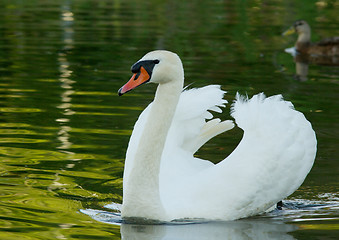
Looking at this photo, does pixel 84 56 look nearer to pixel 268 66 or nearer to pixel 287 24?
pixel 268 66

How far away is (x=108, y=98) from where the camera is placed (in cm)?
1105

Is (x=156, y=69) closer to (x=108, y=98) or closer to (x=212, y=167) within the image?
(x=212, y=167)

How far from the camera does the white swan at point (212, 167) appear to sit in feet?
19.7

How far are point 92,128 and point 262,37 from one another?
1105cm

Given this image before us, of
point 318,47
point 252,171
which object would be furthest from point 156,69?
point 318,47

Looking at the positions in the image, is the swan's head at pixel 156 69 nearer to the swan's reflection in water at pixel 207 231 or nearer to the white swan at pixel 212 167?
the white swan at pixel 212 167

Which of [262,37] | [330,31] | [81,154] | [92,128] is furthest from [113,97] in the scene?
[330,31]

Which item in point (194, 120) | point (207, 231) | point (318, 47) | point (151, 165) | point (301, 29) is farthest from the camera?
point (301, 29)

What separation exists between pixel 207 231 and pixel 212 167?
639 mm

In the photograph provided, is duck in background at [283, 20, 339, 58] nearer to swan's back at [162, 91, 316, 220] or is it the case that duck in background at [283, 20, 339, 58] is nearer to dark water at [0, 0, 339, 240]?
dark water at [0, 0, 339, 240]

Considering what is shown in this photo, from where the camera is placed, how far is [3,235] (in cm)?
567

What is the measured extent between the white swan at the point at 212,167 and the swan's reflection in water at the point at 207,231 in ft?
0.26

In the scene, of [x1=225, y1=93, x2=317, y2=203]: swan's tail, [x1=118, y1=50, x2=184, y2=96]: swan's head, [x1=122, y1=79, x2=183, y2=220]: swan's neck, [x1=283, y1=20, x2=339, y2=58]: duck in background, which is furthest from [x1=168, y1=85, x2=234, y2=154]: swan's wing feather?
[x1=283, y1=20, x2=339, y2=58]: duck in background

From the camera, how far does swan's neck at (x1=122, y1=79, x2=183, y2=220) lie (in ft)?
19.7
